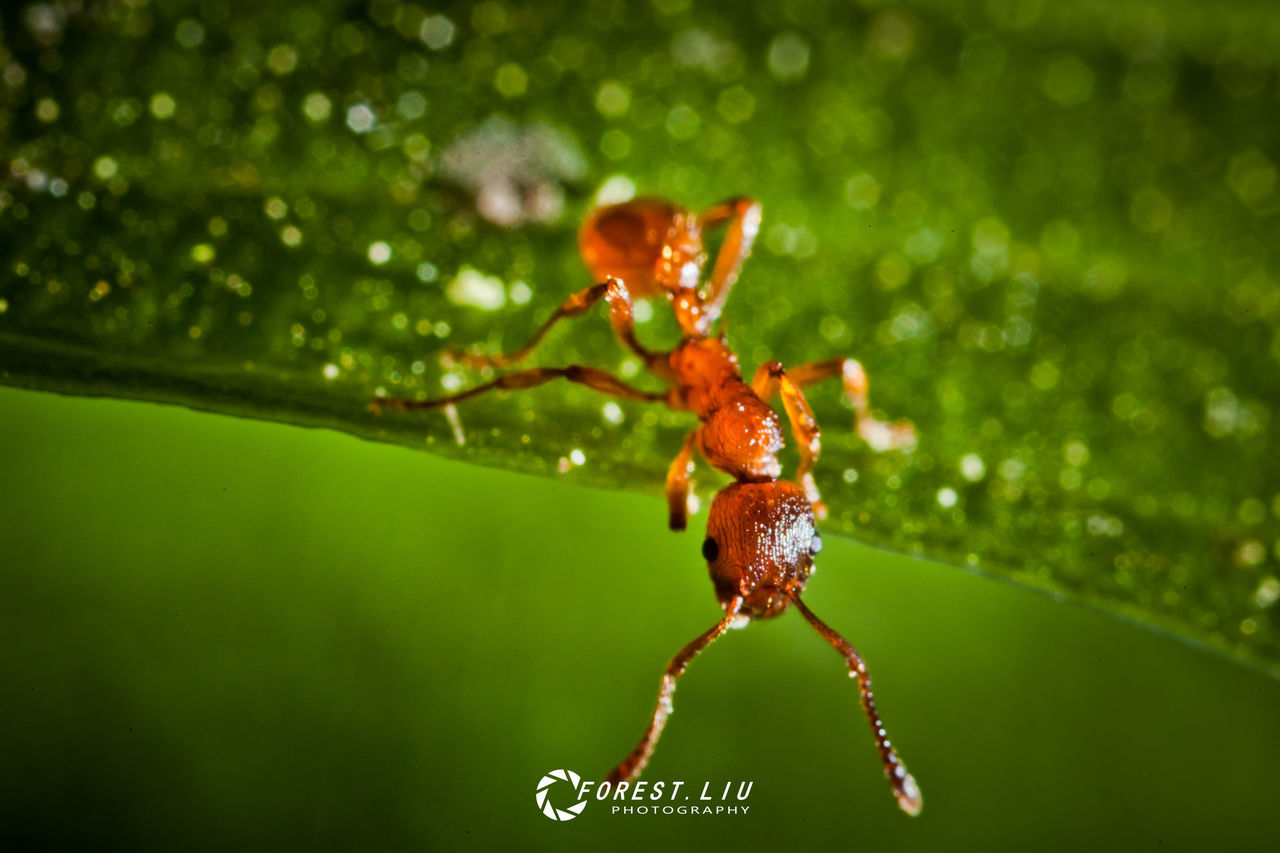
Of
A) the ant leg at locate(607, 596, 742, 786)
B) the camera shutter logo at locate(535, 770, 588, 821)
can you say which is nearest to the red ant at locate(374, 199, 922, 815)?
the ant leg at locate(607, 596, 742, 786)

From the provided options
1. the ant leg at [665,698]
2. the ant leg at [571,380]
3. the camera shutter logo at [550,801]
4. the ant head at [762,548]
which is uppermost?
the ant leg at [571,380]

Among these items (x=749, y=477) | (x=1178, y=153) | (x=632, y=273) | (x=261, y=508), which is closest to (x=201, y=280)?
(x=261, y=508)

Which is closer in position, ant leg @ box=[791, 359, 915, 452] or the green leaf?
the green leaf

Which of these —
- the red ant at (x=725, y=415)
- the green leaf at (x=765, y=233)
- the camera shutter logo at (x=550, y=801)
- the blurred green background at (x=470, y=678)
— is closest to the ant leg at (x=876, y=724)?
the red ant at (x=725, y=415)

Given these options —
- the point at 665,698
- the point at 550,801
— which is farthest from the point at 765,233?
the point at 550,801

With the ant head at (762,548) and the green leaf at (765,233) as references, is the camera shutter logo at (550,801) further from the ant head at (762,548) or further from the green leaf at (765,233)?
the green leaf at (765,233)

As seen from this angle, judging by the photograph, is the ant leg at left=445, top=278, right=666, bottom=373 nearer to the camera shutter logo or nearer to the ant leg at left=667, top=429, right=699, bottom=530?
the ant leg at left=667, top=429, right=699, bottom=530
